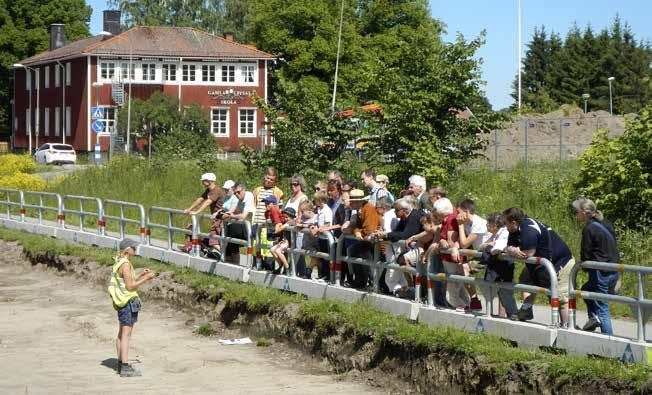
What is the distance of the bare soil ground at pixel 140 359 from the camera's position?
14.1 metres

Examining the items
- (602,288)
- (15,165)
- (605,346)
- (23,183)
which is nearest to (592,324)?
(602,288)

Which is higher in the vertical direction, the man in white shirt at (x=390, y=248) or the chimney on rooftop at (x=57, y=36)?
the chimney on rooftop at (x=57, y=36)

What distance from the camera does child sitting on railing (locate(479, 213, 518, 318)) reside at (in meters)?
12.6

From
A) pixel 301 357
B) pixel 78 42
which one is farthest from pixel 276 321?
pixel 78 42

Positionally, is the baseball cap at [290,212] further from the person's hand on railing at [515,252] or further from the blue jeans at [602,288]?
the blue jeans at [602,288]

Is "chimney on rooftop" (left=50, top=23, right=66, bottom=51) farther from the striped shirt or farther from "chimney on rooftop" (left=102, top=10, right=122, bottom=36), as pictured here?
the striped shirt

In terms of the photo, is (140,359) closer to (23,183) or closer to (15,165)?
(23,183)

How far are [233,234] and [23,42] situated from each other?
7236cm

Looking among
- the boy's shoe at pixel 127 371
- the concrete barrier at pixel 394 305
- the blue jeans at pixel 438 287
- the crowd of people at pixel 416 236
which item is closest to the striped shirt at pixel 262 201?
the crowd of people at pixel 416 236

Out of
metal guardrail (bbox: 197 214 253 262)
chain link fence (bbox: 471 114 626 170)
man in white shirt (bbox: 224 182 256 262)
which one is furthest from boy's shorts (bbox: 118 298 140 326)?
chain link fence (bbox: 471 114 626 170)

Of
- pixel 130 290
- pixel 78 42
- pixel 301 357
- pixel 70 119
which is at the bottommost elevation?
pixel 301 357

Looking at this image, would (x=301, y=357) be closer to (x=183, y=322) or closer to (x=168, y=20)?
(x=183, y=322)

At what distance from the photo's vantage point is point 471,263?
45.4 feet

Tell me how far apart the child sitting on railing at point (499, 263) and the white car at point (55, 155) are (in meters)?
55.4
